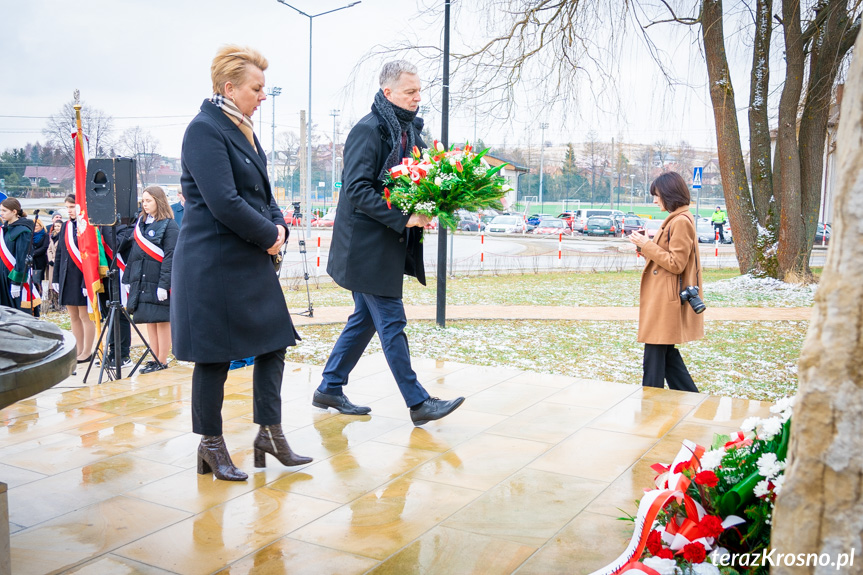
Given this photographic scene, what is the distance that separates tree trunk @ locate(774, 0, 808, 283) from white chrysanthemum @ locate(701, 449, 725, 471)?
13635 mm

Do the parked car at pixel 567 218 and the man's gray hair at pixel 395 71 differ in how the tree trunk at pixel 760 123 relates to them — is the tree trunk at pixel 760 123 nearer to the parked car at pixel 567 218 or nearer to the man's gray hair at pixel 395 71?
the man's gray hair at pixel 395 71

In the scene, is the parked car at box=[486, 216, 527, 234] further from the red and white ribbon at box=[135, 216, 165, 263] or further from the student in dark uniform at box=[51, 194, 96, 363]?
the red and white ribbon at box=[135, 216, 165, 263]

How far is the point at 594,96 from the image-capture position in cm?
1070

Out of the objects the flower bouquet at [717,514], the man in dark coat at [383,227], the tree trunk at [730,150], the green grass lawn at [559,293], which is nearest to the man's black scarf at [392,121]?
the man in dark coat at [383,227]

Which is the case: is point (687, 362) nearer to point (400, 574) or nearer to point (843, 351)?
point (400, 574)

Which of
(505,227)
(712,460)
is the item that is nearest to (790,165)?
(712,460)

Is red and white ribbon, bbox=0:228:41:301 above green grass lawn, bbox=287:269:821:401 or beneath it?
above

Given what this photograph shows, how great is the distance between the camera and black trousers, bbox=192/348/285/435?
11.0 ft

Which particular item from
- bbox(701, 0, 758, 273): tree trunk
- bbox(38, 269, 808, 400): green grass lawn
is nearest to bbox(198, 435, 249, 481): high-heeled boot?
bbox(38, 269, 808, 400): green grass lawn

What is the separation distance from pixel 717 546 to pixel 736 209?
1425 centimetres

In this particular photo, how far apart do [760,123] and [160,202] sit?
12.5 m

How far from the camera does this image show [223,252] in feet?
10.7

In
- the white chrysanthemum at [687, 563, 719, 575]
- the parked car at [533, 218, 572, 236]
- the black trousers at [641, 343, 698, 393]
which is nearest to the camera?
the white chrysanthemum at [687, 563, 719, 575]

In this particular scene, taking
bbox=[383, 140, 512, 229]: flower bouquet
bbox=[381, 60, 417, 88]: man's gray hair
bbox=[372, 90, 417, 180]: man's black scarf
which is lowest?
bbox=[383, 140, 512, 229]: flower bouquet
